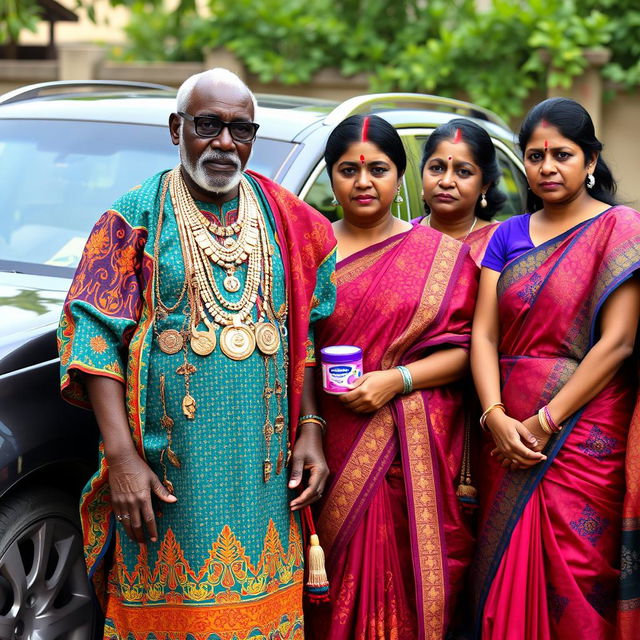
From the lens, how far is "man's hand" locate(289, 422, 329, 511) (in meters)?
3.16

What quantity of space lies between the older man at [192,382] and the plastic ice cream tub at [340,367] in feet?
0.62

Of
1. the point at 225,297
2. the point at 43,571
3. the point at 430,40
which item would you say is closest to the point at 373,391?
the point at 225,297

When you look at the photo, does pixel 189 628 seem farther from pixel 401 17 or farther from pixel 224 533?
pixel 401 17

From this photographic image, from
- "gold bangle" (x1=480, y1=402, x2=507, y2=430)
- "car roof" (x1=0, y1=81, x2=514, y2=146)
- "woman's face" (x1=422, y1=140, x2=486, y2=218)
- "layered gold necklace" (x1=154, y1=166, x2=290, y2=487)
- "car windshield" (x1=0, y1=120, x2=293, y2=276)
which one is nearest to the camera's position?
"layered gold necklace" (x1=154, y1=166, x2=290, y2=487)

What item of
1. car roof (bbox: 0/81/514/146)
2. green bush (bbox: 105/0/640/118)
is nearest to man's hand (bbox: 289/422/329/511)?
car roof (bbox: 0/81/514/146)

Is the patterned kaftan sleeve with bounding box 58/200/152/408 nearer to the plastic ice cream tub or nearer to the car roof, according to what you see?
the plastic ice cream tub

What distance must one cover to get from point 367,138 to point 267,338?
0.87 meters

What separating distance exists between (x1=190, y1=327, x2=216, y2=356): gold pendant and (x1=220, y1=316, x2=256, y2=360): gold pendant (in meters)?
0.03

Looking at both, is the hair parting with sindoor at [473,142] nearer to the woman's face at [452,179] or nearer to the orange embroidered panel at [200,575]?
the woman's face at [452,179]

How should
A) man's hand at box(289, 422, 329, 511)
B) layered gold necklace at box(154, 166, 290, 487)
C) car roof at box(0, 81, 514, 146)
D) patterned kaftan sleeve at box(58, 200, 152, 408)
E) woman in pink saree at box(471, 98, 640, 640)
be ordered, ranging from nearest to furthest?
patterned kaftan sleeve at box(58, 200, 152, 408) < layered gold necklace at box(154, 166, 290, 487) < man's hand at box(289, 422, 329, 511) < woman in pink saree at box(471, 98, 640, 640) < car roof at box(0, 81, 514, 146)

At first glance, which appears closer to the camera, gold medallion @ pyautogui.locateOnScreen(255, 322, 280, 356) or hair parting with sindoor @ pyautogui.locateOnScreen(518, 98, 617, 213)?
gold medallion @ pyautogui.locateOnScreen(255, 322, 280, 356)

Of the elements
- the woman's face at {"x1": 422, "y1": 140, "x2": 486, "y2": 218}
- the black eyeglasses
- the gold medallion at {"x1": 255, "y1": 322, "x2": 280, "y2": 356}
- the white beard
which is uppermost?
the black eyeglasses

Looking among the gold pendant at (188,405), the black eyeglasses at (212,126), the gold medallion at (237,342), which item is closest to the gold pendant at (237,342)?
the gold medallion at (237,342)

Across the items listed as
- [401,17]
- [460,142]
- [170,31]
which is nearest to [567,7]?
[401,17]
